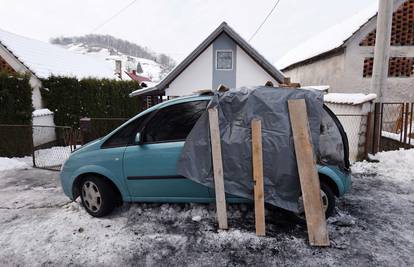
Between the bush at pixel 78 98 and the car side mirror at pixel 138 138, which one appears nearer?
the car side mirror at pixel 138 138

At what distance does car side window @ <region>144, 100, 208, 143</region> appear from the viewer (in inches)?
148

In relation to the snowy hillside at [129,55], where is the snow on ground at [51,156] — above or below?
below

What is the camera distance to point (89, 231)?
3.65 metres

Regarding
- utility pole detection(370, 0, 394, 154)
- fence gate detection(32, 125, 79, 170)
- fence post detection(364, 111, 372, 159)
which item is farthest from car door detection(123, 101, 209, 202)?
utility pole detection(370, 0, 394, 154)

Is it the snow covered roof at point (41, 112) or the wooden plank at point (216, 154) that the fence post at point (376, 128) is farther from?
the snow covered roof at point (41, 112)

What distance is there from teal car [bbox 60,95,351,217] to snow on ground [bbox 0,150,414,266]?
12.3 inches

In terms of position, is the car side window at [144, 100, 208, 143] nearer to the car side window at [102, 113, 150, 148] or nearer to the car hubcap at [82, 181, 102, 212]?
the car side window at [102, 113, 150, 148]

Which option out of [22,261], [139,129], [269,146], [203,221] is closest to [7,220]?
[22,261]

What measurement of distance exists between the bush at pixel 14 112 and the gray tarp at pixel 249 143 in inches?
316

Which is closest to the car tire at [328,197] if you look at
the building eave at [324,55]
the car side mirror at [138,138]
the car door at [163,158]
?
the car door at [163,158]

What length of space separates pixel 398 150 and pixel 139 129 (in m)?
7.17

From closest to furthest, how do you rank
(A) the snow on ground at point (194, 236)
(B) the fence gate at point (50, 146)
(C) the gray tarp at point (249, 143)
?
(A) the snow on ground at point (194, 236) < (C) the gray tarp at point (249, 143) < (B) the fence gate at point (50, 146)

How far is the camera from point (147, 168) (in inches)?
150

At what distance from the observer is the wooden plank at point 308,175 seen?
322 cm
